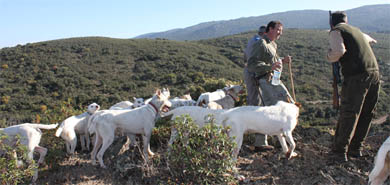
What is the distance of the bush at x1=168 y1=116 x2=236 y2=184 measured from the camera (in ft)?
14.3

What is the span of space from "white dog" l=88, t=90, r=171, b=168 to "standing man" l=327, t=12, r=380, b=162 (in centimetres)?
315

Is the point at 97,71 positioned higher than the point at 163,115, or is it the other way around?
the point at 163,115

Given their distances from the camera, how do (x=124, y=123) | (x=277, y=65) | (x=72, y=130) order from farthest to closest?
(x=72, y=130), (x=124, y=123), (x=277, y=65)

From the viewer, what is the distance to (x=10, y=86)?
29.8 metres

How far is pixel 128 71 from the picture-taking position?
123 ft

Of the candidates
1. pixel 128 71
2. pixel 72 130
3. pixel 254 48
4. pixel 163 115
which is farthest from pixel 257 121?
pixel 128 71

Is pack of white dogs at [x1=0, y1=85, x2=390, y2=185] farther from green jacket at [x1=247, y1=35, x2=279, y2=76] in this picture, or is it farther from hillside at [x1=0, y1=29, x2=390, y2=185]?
green jacket at [x1=247, y1=35, x2=279, y2=76]

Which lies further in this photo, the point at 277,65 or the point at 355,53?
the point at 277,65

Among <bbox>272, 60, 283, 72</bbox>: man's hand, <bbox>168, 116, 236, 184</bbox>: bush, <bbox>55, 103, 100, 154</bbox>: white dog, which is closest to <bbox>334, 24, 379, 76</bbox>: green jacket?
<bbox>272, 60, 283, 72</bbox>: man's hand

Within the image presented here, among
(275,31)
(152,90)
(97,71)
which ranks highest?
(275,31)

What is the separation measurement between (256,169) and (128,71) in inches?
1319

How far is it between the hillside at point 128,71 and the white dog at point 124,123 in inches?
599

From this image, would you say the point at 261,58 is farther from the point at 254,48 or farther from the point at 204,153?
the point at 204,153

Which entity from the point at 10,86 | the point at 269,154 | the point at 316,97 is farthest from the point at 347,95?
the point at 10,86
